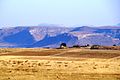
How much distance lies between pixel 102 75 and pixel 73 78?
14.2ft

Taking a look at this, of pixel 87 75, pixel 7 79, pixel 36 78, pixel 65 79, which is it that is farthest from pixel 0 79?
pixel 87 75

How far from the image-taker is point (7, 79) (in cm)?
3362

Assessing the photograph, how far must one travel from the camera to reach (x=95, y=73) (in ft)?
129

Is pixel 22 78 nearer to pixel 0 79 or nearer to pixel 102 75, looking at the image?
pixel 0 79

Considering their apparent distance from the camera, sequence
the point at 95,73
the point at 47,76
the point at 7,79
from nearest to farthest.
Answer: the point at 7,79, the point at 47,76, the point at 95,73

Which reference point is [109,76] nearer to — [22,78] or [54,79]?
[54,79]

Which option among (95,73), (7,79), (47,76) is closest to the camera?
(7,79)

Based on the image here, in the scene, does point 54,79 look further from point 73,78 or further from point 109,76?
point 109,76

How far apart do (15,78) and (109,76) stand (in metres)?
10.4

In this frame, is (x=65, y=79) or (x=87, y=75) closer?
(x=65, y=79)

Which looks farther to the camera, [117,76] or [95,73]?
[95,73]

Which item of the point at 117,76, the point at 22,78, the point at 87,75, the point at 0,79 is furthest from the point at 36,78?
the point at 117,76

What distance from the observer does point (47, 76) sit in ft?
120

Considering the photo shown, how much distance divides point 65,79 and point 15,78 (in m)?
5.25
